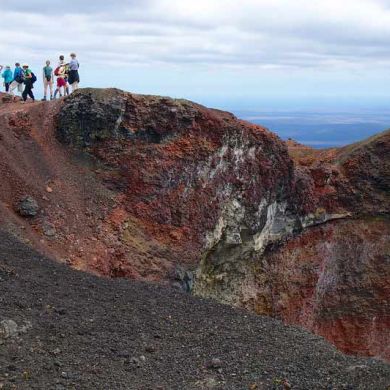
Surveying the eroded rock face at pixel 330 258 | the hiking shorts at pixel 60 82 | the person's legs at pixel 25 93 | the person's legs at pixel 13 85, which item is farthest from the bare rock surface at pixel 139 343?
the person's legs at pixel 13 85

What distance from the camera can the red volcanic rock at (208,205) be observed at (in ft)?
84.5

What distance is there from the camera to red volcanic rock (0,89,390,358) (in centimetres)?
2577

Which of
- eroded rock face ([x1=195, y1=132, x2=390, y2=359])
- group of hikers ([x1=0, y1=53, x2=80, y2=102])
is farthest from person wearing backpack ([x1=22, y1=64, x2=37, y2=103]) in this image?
eroded rock face ([x1=195, y1=132, x2=390, y2=359])

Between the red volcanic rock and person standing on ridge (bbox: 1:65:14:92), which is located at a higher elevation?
person standing on ridge (bbox: 1:65:14:92)

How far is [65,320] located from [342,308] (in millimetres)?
21402

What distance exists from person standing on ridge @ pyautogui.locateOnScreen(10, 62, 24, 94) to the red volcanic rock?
110 inches

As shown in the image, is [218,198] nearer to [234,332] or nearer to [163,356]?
[234,332]

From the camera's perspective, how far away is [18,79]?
32.2 m

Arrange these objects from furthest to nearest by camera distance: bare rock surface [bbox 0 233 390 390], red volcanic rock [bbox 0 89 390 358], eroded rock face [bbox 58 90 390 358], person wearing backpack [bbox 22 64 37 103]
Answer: person wearing backpack [bbox 22 64 37 103] → eroded rock face [bbox 58 90 390 358] → red volcanic rock [bbox 0 89 390 358] → bare rock surface [bbox 0 233 390 390]

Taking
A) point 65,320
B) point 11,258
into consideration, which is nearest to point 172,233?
point 11,258

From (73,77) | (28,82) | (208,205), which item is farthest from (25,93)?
(208,205)

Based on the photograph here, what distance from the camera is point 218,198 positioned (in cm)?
2959

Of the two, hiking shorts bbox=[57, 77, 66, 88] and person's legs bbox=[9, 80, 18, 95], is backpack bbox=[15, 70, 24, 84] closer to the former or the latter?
person's legs bbox=[9, 80, 18, 95]

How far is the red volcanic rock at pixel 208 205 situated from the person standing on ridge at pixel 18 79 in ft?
9.16
